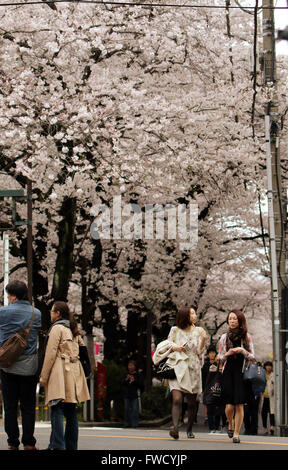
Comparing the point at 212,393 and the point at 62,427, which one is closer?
the point at 62,427

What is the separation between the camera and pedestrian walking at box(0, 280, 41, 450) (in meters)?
8.88

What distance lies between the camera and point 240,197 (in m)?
23.7

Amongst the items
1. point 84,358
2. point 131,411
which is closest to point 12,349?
point 84,358

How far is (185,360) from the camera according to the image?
1073 centimetres

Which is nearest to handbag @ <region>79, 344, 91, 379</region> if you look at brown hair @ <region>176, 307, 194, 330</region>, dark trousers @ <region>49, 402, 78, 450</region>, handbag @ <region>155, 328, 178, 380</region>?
dark trousers @ <region>49, 402, 78, 450</region>

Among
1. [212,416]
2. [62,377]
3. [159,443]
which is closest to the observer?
[62,377]

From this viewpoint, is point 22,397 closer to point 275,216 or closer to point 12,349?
point 12,349

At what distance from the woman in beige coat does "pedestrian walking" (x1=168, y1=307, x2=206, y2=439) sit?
1.82 metres

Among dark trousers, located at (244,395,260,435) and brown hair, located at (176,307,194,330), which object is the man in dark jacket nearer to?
dark trousers, located at (244,395,260,435)

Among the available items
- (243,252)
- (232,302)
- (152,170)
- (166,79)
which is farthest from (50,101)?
(232,302)

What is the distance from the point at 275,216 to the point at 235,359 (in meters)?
6.27
